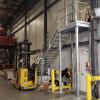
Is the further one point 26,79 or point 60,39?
point 26,79

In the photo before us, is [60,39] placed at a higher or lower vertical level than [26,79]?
higher

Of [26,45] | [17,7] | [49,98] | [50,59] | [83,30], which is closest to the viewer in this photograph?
[49,98]

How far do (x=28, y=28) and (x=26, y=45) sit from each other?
19.9 ft

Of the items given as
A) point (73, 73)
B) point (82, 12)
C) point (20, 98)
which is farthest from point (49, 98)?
point (82, 12)

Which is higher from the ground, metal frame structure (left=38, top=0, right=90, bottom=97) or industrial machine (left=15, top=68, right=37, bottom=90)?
metal frame structure (left=38, top=0, right=90, bottom=97)

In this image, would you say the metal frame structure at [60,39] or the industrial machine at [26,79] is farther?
the industrial machine at [26,79]

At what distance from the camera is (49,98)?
9000 mm

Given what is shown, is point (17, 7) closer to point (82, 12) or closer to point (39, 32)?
point (39, 32)

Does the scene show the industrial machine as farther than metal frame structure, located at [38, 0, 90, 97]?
Yes

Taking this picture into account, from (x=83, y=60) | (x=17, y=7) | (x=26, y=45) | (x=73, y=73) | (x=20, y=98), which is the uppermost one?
(x=17, y=7)

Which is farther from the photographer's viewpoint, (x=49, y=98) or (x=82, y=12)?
(x=82, y=12)

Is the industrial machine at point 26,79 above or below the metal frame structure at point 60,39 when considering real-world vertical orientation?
below

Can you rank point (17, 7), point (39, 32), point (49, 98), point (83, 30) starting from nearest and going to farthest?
point (49, 98), point (83, 30), point (39, 32), point (17, 7)

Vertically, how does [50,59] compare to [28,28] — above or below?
below
